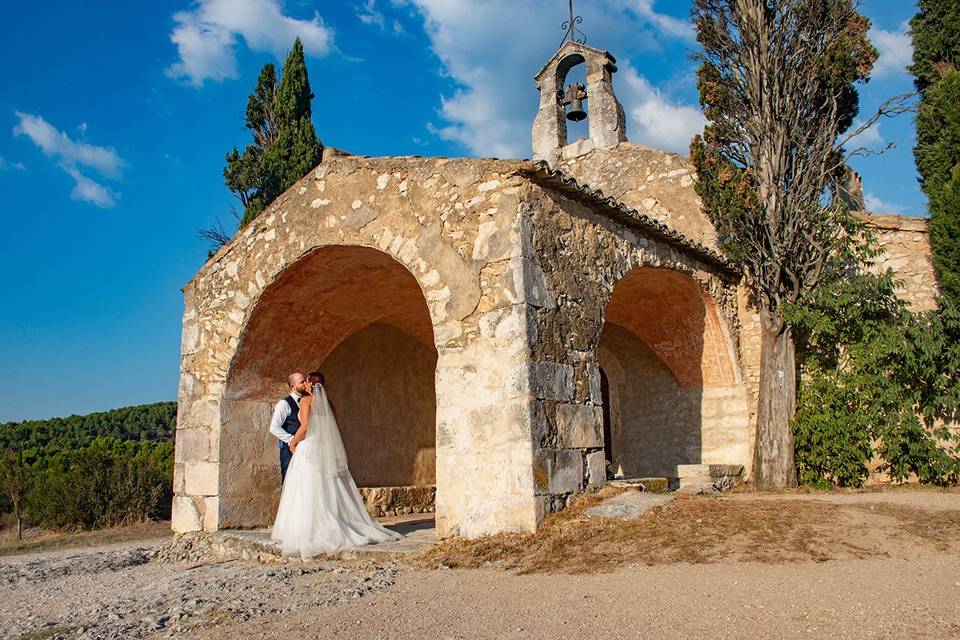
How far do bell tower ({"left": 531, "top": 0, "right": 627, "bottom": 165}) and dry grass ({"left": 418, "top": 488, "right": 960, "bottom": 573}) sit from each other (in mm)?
6875

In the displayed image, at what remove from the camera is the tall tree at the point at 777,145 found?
873 cm

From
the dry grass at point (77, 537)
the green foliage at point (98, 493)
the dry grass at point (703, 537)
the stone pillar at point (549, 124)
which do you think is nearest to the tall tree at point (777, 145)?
the stone pillar at point (549, 124)

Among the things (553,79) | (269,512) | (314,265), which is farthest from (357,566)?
(553,79)

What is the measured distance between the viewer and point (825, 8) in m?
9.02

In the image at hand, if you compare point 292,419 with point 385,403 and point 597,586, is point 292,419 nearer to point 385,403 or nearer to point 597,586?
point 385,403

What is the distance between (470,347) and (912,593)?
3394 mm

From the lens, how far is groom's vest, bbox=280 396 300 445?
673 cm

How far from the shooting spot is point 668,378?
9867 millimetres

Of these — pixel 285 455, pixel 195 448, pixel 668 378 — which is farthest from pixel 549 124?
pixel 195 448

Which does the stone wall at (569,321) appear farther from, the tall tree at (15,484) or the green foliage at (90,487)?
the tall tree at (15,484)

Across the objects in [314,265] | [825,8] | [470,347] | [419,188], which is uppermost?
[825,8]

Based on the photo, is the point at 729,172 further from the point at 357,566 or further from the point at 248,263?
the point at 357,566

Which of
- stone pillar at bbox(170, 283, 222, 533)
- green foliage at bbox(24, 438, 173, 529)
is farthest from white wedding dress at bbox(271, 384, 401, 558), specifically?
green foliage at bbox(24, 438, 173, 529)

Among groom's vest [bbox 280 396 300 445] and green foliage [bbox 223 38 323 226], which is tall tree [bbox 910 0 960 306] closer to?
groom's vest [bbox 280 396 300 445]
